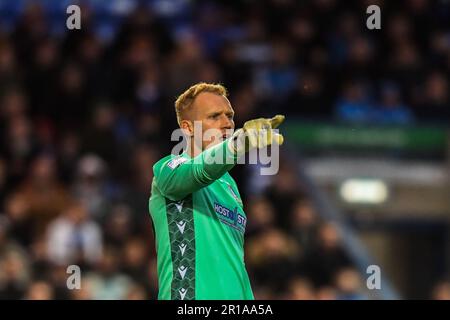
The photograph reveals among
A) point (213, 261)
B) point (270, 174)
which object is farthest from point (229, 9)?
point (213, 261)

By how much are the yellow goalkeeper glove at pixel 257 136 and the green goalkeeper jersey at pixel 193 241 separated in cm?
40

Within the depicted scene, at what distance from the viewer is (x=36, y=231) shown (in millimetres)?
12734

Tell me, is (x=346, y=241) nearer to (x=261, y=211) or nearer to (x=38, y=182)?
(x=261, y=211)

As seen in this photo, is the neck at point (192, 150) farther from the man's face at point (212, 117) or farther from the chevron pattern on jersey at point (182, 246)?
the chevron pattern on jersey at point (182, 246)

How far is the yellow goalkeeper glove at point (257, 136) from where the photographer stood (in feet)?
16.7

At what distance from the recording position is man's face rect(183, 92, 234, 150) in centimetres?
583

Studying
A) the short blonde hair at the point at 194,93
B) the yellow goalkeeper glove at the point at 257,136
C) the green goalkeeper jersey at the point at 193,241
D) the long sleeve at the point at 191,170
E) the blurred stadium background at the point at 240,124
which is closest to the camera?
the yellow goalkeeper glove at the point at 257,136

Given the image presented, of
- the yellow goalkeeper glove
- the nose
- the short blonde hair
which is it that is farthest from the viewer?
the short blonde hair

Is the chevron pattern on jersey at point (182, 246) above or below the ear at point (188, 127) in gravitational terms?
below

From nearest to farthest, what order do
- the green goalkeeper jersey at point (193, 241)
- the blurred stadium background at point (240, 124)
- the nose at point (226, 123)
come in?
1. the green goalkeeper jersey at point (193, 241)
2. the nose at point (226, 123)
3. the blurred stadium background at point (240, 124)

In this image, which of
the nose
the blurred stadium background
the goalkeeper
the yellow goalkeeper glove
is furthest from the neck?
the blurred stadium background

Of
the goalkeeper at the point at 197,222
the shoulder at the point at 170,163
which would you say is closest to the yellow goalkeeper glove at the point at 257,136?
the goalkeeper at the point at 197,222

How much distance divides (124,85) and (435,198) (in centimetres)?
564

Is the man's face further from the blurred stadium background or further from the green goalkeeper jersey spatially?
the blurred stadium background
